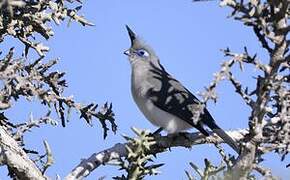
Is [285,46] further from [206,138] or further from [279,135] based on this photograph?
[206,138]

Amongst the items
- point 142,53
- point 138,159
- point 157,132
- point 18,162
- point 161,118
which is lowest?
point 138,159

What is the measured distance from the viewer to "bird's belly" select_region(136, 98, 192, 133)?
630 centimetres

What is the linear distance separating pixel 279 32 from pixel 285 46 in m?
0.06

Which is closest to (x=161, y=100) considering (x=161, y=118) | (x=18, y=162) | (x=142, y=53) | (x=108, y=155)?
(x=161, y=118)

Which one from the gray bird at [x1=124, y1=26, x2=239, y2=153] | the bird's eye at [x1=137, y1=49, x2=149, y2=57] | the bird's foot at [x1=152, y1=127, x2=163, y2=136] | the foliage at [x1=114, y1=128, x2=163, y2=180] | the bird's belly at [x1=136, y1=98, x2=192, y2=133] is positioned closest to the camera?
the foliage at [x1=114, y1=128, x2=163, y2=180]

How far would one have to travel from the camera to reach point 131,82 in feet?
24.2

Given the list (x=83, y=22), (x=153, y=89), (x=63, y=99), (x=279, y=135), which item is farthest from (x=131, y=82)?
(x=279, y=135)

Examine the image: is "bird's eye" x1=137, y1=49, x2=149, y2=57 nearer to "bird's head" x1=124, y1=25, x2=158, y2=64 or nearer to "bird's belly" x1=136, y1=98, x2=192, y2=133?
"bird's head" x1=124, y1=25, x2=158, y2=64

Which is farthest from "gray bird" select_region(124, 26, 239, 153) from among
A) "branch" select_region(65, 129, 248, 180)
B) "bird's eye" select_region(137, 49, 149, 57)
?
"branch" select_region(65, 129, 248, 180)

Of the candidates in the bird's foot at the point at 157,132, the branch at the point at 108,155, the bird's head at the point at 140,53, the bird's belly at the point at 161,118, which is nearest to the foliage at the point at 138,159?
the branch at the point at 108,155

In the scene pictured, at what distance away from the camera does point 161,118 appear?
659cm

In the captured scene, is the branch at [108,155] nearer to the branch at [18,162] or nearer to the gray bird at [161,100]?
the branch at [18,162]

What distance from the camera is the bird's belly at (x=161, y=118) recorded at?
6.30 m

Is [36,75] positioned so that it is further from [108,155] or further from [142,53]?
[142,53]
